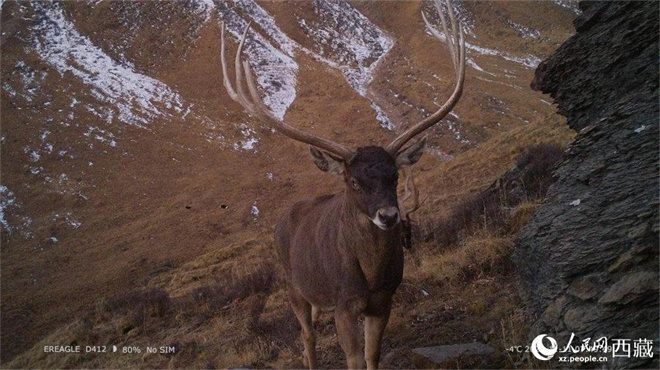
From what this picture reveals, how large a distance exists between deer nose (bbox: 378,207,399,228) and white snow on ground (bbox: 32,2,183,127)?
30.2 meters

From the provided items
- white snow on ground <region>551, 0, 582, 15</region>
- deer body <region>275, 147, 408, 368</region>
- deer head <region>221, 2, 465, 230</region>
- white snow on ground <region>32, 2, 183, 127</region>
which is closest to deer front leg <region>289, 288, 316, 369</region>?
deer body <region>275, 147, 408, 368</region>

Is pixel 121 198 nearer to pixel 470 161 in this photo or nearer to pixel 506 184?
pixel 470 161

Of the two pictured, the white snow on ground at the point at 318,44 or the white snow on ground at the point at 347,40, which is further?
the white snow on ground at the point at 347,40

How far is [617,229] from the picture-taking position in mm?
3719

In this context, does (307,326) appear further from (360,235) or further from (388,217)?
(388,217)

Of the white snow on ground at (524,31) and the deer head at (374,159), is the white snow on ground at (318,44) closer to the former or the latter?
the white snow on ground at (524,31)

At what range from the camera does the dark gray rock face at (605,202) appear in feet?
11.2

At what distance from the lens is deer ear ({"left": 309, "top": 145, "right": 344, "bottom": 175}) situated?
441 centimetres

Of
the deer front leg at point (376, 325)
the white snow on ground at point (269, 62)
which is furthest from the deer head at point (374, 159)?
the white snow on ground at point (269, 62)

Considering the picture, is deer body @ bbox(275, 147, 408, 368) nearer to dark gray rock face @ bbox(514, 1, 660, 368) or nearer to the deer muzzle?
the deer muzzle

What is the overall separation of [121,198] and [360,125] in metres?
16.1

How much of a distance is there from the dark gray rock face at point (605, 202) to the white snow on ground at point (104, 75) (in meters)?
29.9

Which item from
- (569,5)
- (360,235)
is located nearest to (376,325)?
(360,235)

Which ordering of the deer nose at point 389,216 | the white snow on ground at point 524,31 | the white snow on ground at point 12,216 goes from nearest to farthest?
1. the deer nose at point 389,216
2. the white snow on ground at point 12,216
3. the white snow on ground at point 524,31
